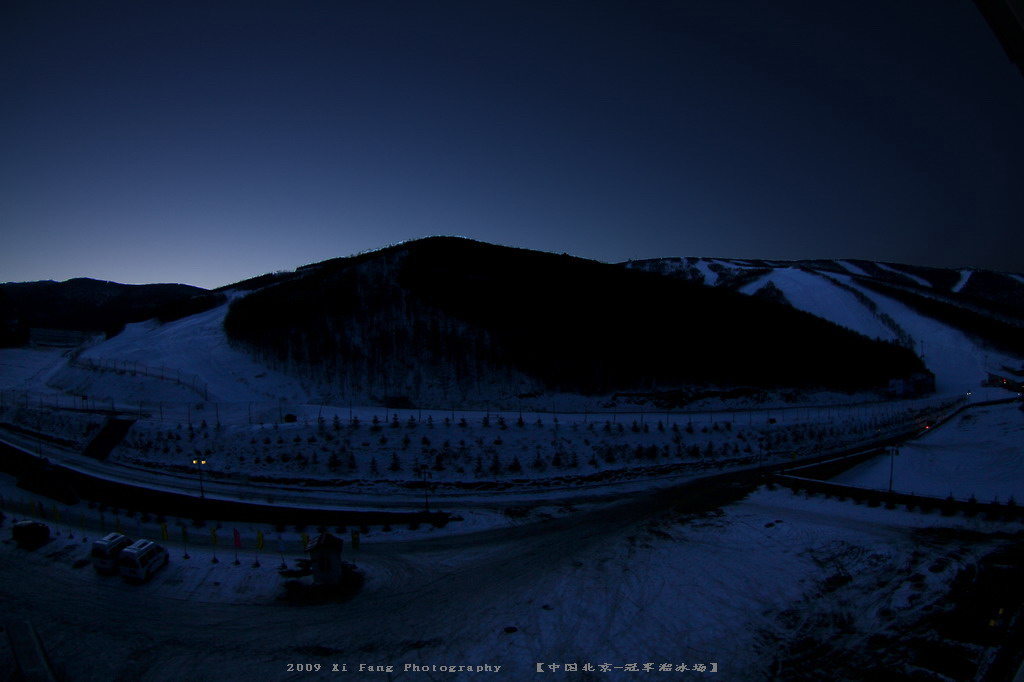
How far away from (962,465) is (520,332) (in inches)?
1253

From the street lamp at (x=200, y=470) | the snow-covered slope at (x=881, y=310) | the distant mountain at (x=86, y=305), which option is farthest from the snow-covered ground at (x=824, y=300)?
the distant mountain at (x=86, y=305)

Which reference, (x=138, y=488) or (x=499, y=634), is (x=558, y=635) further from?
(x=138, y=488)

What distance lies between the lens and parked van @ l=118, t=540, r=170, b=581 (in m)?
14.8

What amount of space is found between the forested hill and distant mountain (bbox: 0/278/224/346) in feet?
41.1

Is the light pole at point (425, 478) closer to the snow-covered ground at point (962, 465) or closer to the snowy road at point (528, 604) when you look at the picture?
the snowy road at point (528, 604)

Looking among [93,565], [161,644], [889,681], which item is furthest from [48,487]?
[889,681]

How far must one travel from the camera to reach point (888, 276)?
172000mm

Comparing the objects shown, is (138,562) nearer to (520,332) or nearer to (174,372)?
(174,372)

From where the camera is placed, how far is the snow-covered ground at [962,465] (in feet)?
76.6

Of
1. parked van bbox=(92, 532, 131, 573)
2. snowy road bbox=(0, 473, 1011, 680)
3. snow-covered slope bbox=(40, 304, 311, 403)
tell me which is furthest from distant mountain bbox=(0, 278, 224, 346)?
snowy road bbox=(0, 473, 1011, 680)

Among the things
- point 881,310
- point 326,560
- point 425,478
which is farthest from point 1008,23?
point 881,310

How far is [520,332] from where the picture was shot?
47.8 meters

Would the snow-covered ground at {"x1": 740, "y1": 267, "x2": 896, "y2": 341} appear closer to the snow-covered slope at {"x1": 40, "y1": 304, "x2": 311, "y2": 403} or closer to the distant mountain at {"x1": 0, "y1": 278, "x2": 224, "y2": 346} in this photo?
the snow-covered slope at {"x1": 40, "y1": 304, "x2": 311, "y2": 403}

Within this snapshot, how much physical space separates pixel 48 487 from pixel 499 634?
2254cm
